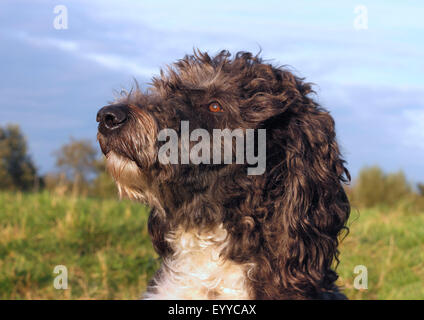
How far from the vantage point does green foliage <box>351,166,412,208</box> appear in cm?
2320

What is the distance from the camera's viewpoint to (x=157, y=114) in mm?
3889

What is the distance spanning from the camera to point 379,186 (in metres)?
23.5

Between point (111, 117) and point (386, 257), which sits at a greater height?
point (111, 117)

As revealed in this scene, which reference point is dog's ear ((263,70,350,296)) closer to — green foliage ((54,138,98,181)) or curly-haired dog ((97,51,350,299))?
curly-haired dog ((97,51,350,299))

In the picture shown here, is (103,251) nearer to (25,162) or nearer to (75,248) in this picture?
(75,248)

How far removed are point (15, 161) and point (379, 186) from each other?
25.1m

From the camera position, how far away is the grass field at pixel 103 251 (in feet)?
25.4

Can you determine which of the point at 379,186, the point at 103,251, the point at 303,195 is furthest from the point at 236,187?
the point at 379,186

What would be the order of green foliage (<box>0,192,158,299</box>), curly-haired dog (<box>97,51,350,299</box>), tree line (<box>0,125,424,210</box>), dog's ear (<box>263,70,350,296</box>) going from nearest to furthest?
1. curly-haired dog (<box>97,51,350,299</box>)
2. dog's ear (<box>263,70,350,296</box>)
3. green foliage (<box>0,192,158,299</box>)
4. tree line (<box>0,125,424,210</box>)

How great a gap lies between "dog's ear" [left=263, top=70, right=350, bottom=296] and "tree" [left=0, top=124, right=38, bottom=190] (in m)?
31.9

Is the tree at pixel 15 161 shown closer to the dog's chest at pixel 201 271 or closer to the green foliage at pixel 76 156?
the green foliage at pixel 76 156

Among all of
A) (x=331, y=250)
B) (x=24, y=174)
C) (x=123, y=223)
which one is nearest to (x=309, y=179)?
(x=331, y=250)

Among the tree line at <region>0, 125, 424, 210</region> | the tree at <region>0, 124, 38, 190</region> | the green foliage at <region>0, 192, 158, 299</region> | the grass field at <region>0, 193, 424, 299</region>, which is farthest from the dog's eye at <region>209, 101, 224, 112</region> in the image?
the tree at <region>0, 124, 38, 190</region>
